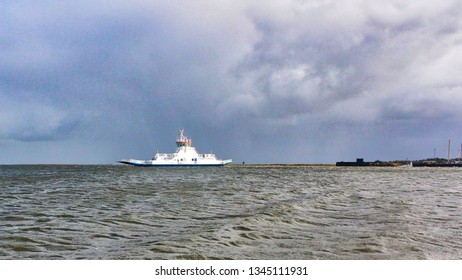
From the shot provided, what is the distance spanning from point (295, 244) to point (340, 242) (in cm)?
124

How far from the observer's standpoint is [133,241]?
1080 centimetres

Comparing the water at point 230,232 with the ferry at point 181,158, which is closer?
the water at point 230,232

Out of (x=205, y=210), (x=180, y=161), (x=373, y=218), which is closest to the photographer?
(x=373, y=218)

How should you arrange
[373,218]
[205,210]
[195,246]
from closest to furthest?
[195,246], [373,218], [205,210]

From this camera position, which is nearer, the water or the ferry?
the water

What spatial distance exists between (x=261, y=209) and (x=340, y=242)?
7129mm

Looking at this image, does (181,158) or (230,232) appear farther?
(181,158)

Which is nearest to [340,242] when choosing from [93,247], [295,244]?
[295,244]

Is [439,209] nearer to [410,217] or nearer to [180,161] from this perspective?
[410,217]
